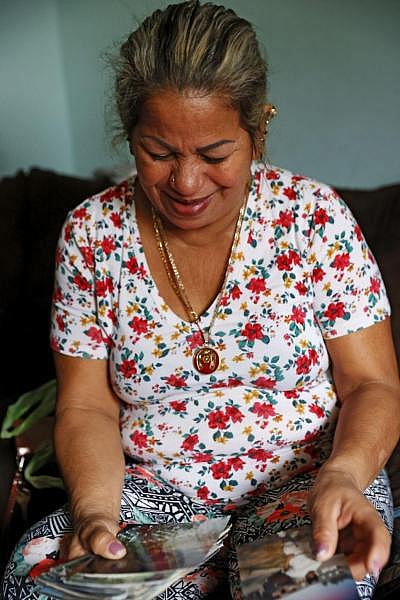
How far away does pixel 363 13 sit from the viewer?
2.20 meters

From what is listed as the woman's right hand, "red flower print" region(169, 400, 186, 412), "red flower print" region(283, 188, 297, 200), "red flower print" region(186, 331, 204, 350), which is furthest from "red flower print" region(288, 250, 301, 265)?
the woman's right hand

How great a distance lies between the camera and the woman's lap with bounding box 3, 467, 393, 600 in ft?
4.66

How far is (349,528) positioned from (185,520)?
35cm

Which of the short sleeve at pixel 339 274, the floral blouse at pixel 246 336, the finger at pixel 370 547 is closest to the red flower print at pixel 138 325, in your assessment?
the floral blouse at pixel 246 336

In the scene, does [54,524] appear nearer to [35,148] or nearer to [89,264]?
[89,264]

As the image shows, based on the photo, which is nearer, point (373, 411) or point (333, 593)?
point (333, 593)

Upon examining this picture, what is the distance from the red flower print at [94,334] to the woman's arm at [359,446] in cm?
41

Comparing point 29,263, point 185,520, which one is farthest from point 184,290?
point 29,263

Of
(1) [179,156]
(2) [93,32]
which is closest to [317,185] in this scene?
(1) [179,156]

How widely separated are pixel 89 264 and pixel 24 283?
67 centimetres

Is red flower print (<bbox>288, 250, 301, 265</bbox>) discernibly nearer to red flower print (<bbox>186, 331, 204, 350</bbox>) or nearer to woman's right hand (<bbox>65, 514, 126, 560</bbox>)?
red flower print (<bbox>186, 331, 204, 350</bbox>)

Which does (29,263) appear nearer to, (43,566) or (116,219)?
(116,219)

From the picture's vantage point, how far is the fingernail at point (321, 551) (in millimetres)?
1223

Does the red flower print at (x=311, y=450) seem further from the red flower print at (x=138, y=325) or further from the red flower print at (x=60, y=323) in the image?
the red flower print at (x=60, y=323)
